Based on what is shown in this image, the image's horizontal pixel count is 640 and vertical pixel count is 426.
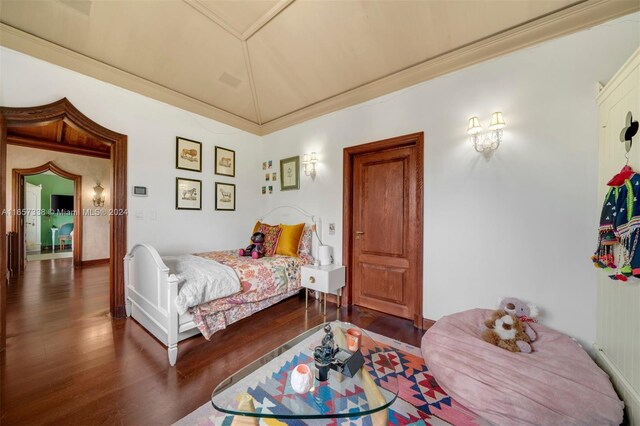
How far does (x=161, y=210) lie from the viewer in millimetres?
3076

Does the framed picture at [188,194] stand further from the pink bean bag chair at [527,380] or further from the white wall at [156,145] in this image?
the pink bean bag chair at [527,380]

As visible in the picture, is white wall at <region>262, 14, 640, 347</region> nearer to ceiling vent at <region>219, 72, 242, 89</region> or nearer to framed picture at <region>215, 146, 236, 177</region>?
ceiling vent at <region>219, 72, 242, 89</region>

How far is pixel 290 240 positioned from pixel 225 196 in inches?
55.1

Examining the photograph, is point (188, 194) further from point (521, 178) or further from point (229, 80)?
point (521, 178)

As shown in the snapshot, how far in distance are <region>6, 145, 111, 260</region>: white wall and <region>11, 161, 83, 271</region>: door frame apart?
0.21ft

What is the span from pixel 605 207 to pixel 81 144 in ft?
25.4

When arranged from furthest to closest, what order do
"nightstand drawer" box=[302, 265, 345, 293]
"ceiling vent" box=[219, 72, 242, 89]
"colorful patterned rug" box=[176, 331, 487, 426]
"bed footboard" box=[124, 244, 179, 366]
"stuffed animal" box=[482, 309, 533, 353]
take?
1. "ceiling vent" box=[219, 72, 242, 89]
2. "nightstand drawer" box=[302, 265, 345, 293]
3. "bed footboard" box=[124, 244, 179, 366]
4. "stuffed animal" box=[482, 309, 533, 353]
5. "colorful patterned rug" box=[176, 331, 487, 426]

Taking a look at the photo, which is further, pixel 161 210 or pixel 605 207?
pixel 161 210

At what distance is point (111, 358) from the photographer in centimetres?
188

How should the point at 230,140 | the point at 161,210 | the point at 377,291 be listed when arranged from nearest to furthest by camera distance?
the point at 377,291, the point at 161,210, the point at 230,140

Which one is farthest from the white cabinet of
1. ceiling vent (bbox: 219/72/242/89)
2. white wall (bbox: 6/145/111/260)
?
white wall (bbox: 6/145/111/260)

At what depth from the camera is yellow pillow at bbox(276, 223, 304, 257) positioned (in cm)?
322

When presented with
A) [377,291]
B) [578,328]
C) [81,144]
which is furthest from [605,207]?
[81,144]

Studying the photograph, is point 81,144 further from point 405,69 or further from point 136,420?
point 405,69
